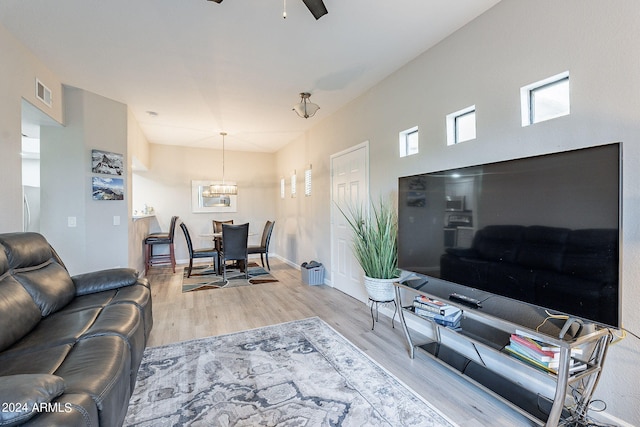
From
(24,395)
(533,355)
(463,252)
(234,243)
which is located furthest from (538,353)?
(234,243)

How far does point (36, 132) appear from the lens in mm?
3781

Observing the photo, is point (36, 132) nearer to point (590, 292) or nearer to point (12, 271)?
point (12, 271)

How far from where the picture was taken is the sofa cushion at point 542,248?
1438 millimetres

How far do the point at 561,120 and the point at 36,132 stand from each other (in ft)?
18.4

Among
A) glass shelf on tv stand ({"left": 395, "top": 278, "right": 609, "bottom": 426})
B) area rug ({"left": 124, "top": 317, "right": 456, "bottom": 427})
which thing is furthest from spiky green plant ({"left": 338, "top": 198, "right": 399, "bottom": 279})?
area rug ({"left": 124, "top": 317, "right": 456, "bottom": 427})

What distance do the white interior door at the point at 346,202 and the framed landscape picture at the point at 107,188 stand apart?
2.98 meters

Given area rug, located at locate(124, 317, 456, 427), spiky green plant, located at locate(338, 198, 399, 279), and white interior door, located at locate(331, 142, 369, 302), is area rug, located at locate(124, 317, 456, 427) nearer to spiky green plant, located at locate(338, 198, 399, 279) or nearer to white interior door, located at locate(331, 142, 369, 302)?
spiky green plant, located at locate(338, 198, 399, 279)

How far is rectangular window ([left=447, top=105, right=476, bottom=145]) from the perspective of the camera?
2381 mm

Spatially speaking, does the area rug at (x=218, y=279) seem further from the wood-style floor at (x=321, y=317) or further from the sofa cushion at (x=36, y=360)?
the sofa cushion at (x=36, y=360)

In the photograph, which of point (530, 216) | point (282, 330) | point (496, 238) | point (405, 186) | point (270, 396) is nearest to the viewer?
point (530, 216)

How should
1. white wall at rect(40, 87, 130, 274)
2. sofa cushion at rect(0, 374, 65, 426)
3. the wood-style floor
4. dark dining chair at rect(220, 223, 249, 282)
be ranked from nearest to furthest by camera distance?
sofa cushion at rect(0, 374, 65, 426), the wood-style floor, white wall at rect(40, 87, 130, 274), dark dining chair at rect(220, 223, 249, 282)

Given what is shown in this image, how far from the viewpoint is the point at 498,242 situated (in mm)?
1724

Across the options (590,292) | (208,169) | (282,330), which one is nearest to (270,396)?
(282,330)

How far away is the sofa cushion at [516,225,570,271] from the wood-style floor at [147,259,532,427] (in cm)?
93
